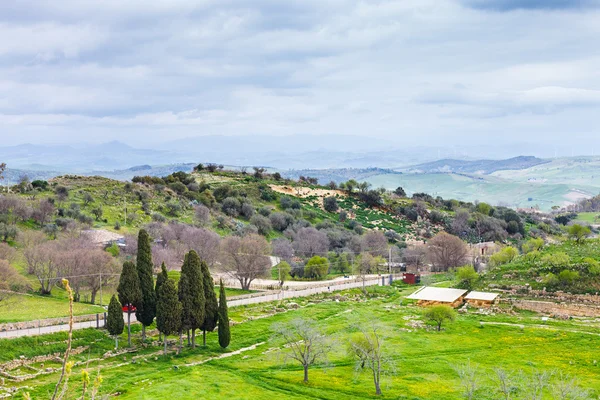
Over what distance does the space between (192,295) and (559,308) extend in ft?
140

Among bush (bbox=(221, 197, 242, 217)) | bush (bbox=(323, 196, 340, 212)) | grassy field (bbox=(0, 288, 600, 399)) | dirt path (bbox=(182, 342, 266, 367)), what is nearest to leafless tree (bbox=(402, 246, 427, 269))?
grassy field (bbox=(0, 288, 600, 399))

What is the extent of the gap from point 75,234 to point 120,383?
43188mm

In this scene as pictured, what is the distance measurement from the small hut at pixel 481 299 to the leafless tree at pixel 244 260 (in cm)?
2701

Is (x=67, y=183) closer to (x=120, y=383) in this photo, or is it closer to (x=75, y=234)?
(x=75, y=234)

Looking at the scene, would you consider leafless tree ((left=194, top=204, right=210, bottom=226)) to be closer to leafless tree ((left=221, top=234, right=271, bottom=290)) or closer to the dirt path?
leafless tree ((left=221, top=234, right=271, bottom=290))

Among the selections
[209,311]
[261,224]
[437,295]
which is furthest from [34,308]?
[261,224]

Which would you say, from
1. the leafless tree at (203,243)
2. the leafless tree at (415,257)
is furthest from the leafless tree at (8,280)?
the leafless tree at (415,257)

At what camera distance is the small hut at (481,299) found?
69.8m

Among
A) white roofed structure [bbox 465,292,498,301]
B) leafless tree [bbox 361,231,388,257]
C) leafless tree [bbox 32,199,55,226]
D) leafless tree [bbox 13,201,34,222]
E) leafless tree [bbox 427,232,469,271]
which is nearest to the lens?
white roofed structure [bbox 465,292,498,301]

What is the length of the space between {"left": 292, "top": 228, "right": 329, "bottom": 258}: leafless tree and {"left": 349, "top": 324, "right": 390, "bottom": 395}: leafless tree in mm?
50254

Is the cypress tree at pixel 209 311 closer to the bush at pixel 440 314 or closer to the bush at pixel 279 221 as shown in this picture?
the bush at pixel 440 314

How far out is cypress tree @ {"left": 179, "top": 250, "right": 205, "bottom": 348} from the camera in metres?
50.7

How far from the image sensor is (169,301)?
4941cm

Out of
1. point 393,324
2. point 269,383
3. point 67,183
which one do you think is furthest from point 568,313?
point 67,183
